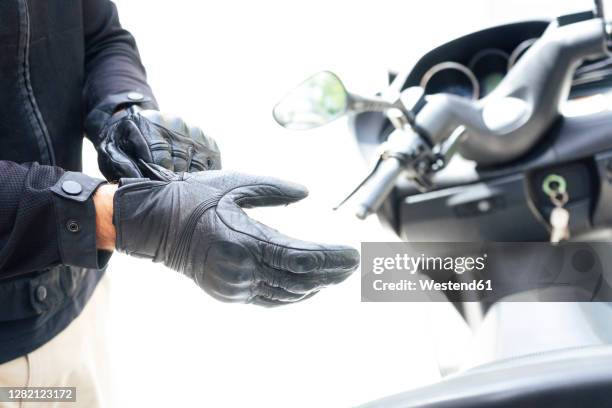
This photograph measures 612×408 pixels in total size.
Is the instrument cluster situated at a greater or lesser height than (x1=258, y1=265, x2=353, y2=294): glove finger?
greater

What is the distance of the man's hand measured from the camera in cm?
62

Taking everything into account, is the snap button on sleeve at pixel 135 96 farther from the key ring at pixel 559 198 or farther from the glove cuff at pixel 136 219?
the key ring at pixel 559 198

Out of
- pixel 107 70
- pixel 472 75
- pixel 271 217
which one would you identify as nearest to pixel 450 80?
pixel 472 75

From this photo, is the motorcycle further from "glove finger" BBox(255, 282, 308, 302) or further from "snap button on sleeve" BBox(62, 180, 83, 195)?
"snap button on sleeve" BBox(62, 180, 83, 195)

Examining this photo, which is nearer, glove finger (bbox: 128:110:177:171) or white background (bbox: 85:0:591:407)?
glove finger (bbox: 128:110:177:171)

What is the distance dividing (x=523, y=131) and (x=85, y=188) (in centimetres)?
43

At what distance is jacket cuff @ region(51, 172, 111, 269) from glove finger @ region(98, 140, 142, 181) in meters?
0.06

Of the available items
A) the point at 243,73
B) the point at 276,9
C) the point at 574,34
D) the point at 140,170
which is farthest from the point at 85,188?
the point at 276,9

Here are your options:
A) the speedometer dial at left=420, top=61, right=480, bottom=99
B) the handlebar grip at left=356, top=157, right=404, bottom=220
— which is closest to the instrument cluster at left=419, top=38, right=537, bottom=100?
the speedometer dial at left=420, top=61, right=480, bottom=99

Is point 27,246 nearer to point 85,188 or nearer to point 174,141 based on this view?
point 85,188

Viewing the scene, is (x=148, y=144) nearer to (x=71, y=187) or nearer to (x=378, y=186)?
(x=71, y=187)

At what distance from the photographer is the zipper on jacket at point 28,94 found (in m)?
0.72

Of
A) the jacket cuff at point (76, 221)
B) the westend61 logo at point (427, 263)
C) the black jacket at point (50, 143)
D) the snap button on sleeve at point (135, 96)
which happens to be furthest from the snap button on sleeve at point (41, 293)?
the westend61 logo at point (427, 263)

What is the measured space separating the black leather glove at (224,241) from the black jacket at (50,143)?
0.05 meters
